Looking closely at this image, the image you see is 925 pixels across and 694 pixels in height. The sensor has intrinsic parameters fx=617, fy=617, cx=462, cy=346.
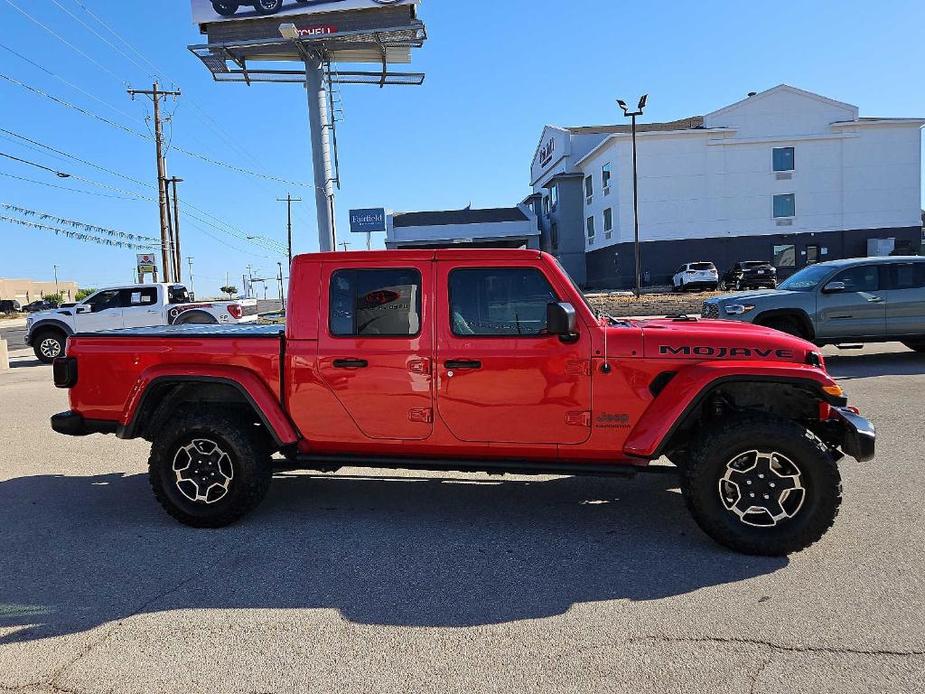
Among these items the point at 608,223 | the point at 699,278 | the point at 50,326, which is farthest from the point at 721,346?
the point at 608,223

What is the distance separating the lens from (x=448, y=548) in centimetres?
397

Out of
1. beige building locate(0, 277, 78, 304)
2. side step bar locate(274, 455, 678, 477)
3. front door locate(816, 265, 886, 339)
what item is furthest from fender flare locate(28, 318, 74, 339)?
beige building locate(0, 277, 78, 304)

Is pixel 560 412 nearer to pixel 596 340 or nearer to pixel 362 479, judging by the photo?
pixel 596 340

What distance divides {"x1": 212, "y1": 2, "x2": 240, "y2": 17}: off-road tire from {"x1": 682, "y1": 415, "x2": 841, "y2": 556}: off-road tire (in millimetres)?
28948

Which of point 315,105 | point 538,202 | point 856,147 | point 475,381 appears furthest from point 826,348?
point 538,202

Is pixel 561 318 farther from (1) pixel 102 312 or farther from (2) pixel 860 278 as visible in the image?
(1) pixel 102 312

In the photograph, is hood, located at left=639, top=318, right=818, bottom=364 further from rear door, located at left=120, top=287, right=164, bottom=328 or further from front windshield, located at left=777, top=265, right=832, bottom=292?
rear door, located at left=120, top=287, right=164, bottom=328

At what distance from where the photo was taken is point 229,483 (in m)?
4.35

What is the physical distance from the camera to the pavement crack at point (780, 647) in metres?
2.75

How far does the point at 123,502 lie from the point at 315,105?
84.3 ft

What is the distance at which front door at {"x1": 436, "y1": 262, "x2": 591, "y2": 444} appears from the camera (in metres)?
3.98

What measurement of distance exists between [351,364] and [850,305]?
958 centimetres

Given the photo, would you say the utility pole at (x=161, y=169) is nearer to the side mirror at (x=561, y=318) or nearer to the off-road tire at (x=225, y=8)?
the off-road tire at (x=225, y=8)

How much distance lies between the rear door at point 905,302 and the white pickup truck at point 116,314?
14664 mm
